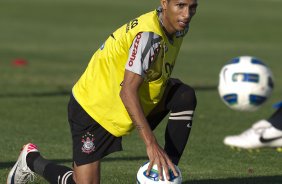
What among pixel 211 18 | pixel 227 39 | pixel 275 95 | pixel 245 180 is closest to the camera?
pixel 245 180

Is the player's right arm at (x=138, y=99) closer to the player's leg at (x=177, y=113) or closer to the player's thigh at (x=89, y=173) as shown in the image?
the player's leg at (x=177, y=113)

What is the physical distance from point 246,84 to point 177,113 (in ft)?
14.2

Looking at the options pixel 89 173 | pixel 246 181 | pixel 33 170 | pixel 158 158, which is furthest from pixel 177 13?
pixel 246 181

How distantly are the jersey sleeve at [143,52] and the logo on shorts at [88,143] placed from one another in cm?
103

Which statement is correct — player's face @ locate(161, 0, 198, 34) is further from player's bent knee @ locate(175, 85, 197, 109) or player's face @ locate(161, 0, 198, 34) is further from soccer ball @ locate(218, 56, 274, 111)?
soccer ball @ locate(218, 56, 274, 111)

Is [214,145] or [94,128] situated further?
[214,145]

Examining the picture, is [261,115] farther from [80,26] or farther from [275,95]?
[80,26]

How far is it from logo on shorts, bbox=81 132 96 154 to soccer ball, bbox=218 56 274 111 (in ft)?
14.5

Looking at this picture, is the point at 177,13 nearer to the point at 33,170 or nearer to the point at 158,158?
the point at 158,158

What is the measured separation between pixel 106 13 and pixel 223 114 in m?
27.4

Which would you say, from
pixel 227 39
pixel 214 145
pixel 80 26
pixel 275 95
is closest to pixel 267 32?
pixel 227 39

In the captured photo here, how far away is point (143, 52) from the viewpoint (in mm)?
6965

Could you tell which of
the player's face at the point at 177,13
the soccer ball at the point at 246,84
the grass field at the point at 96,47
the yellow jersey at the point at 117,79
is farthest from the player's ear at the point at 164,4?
the soccer ball at the point at 246,84

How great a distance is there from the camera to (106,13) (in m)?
41.9
